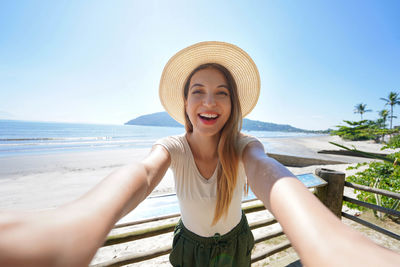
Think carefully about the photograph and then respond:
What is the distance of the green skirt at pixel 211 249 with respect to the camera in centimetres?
120

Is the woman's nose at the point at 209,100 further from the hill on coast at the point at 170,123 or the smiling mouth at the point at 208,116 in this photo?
the hill on coast at the point at 170,123

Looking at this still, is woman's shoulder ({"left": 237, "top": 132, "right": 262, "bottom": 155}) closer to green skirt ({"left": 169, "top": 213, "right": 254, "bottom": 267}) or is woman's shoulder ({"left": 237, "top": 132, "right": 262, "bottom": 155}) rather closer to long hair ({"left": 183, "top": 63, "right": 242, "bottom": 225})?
long hair ({"left": 183, "top": 63, "right": 242, "bottom": 225})

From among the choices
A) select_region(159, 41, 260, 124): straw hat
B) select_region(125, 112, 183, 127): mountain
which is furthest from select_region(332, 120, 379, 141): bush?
select_region(125, 112, 183, 127): mountain

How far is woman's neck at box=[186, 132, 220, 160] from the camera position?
142 cm

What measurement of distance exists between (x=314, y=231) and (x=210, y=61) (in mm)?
1468

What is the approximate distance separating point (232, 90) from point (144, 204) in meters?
1.30

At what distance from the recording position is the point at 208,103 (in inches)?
51.7

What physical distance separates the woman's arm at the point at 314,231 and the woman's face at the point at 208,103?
627 mm

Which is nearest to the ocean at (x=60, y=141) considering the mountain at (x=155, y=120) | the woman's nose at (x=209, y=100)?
the woman's nose at (x=209, y=100)

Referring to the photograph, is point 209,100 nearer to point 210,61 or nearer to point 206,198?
point 210,61

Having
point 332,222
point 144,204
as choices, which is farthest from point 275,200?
point 144,204

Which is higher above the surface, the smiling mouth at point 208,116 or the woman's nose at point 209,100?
the woman's nose at point 209,100

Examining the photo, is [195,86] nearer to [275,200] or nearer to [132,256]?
[275,200]

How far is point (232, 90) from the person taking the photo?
1.50 metres
